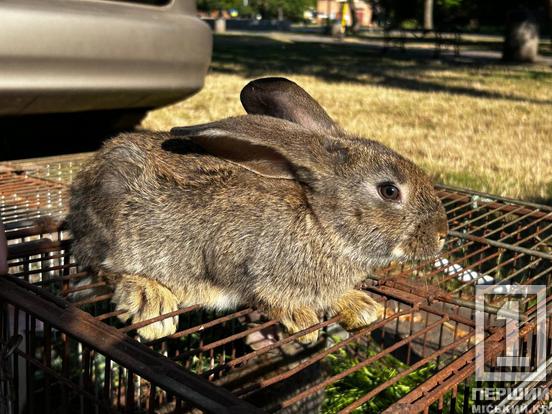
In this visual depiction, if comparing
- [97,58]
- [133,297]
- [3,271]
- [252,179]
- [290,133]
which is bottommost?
[133,297]

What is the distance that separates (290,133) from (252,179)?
0.58ft

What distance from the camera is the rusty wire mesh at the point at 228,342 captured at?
142 centimetres

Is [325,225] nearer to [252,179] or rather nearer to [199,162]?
[252,179]

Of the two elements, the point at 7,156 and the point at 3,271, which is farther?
the point at 7,156

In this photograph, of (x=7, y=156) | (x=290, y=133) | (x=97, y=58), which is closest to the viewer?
(x=290, y=133)

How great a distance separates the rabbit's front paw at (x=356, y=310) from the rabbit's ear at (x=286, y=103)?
24.1 inches

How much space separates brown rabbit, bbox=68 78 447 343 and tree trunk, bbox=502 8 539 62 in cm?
1638

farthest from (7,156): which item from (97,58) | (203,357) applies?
(203,357)

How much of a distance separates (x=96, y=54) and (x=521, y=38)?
50.5 feet

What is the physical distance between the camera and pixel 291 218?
80.6 inches

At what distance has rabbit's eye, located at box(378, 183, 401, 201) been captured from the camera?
213 cm

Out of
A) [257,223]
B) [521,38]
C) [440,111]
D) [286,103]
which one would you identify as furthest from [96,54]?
[521,38]

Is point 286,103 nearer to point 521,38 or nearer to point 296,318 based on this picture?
point 296,318

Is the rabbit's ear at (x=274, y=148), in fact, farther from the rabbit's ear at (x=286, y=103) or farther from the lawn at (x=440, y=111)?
the lawn at (x=440, y=111)
